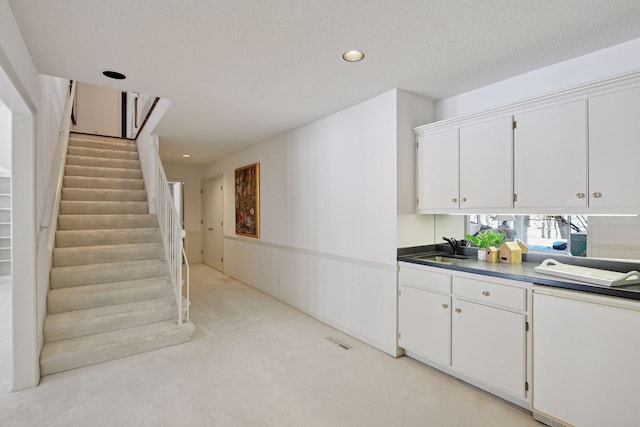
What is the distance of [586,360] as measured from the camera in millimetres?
1786

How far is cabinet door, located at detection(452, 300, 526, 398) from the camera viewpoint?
2.07 meters

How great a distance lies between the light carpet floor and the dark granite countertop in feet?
2.94

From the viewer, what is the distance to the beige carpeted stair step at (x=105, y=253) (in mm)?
3566

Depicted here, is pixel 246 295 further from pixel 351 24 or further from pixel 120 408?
pixel 351 24

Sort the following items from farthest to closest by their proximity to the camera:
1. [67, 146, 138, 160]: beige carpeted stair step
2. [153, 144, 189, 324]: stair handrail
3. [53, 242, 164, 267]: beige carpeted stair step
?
[67, 146, 138, 160]: beige carpeted stair step → [53, 242, 164, 267]: beige carpeted stair step → [153, 144, 189, 324]: stair handrail

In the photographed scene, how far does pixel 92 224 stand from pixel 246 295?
233 cm

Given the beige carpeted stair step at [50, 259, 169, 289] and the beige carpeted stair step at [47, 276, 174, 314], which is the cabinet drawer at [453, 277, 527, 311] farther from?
the beige carpeted stair step at [50, 259, 169, 289]

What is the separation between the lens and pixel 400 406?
7.01 ft

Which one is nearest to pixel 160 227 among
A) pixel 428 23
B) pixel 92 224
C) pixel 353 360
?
pixel 92 224

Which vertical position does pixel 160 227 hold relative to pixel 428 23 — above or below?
below

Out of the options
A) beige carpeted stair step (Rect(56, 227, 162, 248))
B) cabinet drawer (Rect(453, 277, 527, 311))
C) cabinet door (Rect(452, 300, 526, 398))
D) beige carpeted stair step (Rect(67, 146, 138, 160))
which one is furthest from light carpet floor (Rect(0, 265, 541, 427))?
beige carpeted stair step (Rect(67, 146, 138, 160))

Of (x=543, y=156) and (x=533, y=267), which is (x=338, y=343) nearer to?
(x=533, y=267)

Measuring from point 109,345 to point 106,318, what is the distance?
1.15 ft

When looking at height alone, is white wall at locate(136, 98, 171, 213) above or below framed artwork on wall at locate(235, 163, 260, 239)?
above
